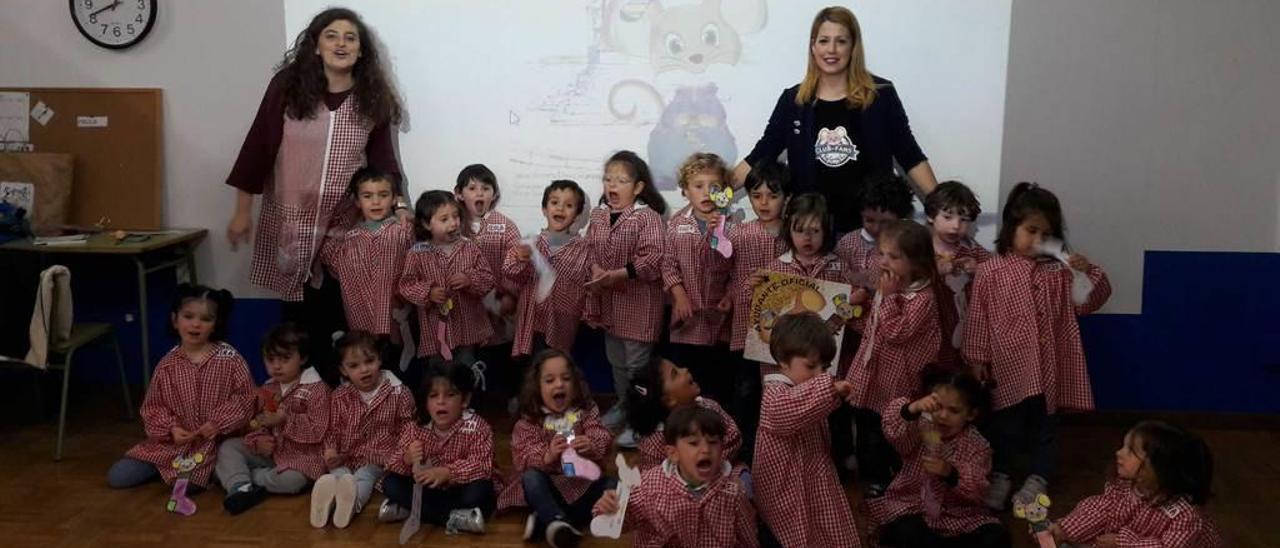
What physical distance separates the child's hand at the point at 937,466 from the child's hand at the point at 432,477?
4.97ft

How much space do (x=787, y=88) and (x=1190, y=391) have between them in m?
2.13

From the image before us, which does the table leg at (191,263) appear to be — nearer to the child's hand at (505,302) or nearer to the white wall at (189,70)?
the white wall at (189,70)

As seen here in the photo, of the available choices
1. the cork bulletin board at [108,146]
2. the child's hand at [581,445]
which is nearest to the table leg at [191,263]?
the cork bulletin board at [108,146]

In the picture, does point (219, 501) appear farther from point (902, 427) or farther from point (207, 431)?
point (902, 427)

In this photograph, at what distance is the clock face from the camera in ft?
15.9

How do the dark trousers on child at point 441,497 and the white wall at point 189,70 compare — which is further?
the white wall at point 189,70

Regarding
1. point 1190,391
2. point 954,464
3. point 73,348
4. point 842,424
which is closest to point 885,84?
point 842,424

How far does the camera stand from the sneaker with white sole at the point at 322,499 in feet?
12.3

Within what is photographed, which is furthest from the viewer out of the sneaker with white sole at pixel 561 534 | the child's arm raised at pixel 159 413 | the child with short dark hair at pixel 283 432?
the child's arm raised at pixel 159 413

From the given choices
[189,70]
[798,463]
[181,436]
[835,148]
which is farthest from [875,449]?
[189,70]

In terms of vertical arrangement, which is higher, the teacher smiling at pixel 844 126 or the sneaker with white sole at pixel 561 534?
the teacher smiling at pixel 844 126

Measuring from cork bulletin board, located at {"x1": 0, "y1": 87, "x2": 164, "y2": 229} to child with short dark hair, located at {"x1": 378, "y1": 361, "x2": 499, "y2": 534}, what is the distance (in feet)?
6.32

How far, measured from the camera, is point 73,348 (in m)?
4.39

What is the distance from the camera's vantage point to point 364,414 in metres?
3.97
